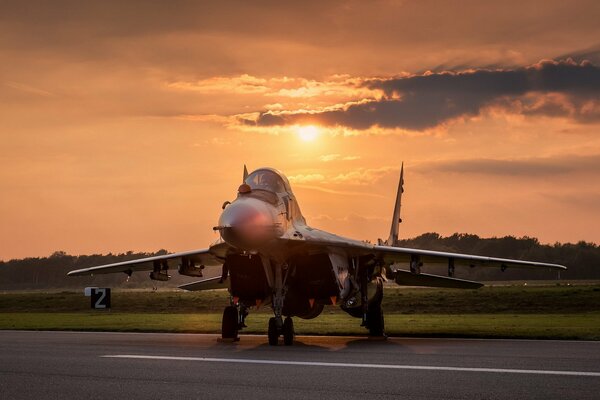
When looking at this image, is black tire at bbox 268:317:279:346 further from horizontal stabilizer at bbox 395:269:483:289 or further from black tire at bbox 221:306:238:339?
horizontal stabilizer at bbox 395:269:483:289

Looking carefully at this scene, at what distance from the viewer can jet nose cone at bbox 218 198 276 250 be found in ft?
54.6

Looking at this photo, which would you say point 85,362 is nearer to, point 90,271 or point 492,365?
point 492,365

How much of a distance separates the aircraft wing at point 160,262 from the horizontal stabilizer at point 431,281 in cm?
586

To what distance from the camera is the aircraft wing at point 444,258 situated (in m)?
21.8

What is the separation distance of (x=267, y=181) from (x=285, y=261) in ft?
6.43

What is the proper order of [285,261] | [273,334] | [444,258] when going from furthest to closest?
[444,258] < [285,261] < [273,334]

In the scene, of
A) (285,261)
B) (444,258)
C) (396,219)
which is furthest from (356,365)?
(396,219)

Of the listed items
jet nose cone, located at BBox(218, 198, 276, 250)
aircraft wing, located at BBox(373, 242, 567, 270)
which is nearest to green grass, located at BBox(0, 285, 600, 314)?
aircraft wing, located at BBox(373, 242, 567, 270)

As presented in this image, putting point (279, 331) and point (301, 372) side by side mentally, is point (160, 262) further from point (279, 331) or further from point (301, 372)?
point (301, 372)

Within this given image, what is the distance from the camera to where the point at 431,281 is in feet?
83.0

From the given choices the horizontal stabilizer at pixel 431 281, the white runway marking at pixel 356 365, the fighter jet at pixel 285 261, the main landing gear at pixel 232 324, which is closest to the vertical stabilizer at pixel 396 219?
the horizontal stabilizer at pixel 431 281

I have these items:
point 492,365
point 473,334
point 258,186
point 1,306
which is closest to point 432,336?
point 473,334

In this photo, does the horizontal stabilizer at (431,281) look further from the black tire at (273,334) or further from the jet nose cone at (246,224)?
the jet nose cone at (246,224)

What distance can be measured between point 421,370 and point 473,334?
11117 millimetres
